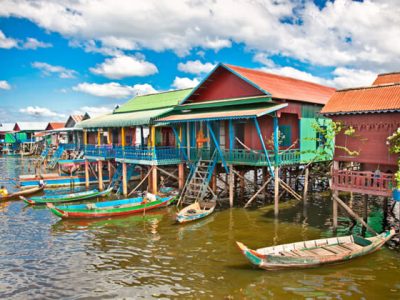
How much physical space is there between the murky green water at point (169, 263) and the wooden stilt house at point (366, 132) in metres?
2.91

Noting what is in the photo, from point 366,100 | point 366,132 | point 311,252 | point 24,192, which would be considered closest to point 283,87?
point 366,100

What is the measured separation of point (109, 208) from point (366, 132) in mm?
15016

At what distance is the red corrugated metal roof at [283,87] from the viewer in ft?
68.5

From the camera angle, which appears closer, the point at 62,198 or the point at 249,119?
the point at 249,119

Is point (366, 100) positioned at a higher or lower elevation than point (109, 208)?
higher

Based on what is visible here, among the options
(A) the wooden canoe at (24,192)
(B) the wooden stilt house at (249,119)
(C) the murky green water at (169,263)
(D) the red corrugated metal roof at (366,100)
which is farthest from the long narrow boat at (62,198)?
(D) the red corrugated metal roof at (366,100)

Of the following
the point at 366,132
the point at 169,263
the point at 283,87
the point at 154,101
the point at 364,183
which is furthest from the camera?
the point at 154,101

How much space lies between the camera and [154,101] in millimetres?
33750

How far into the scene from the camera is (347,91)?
17.7 meters

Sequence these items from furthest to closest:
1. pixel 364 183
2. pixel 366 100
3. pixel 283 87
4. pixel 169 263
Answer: pixel 283 87, pixel 366 100, pixel 364 183, pixel 169 263

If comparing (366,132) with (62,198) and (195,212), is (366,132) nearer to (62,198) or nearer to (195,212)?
(195,212)

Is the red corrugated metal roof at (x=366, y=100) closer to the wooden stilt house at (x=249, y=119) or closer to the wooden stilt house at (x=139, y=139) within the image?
the wooden stilt house at (x=249, y=119)

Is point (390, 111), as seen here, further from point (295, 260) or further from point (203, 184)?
point (203, 184)

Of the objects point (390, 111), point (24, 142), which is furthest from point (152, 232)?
point (24, 142)
